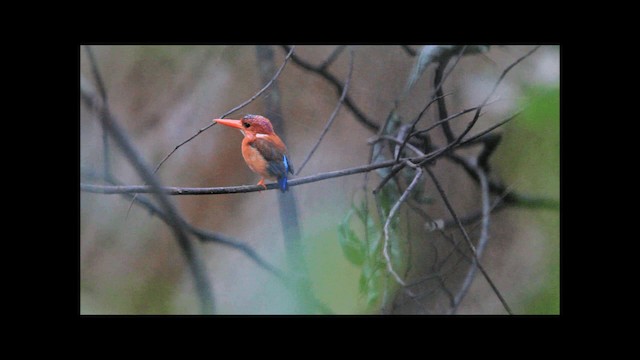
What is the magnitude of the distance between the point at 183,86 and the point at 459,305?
55.9 inches

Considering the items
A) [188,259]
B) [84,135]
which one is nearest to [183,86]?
[84,135]

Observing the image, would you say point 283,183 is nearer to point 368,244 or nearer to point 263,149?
point 263,149

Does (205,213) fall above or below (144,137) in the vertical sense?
below

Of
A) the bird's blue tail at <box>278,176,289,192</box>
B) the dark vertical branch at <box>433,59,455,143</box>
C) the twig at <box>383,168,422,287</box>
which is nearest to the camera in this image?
the twig at <box>383,168,422,287</box>

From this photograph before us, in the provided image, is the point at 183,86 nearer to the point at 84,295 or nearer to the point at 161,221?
the point at 161,221

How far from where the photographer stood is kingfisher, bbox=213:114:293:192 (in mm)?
2963

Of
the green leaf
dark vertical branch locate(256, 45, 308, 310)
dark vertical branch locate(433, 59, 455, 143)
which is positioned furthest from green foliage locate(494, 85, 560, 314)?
dark vertical branch locate(256, 45, 308, 310)

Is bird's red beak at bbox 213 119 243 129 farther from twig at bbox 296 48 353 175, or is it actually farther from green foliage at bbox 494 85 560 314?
green foliage at bbox 494 85 560 314

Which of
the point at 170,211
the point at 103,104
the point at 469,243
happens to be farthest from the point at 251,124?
the point at 469,243

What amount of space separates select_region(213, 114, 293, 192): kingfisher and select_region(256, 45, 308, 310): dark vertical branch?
40mm

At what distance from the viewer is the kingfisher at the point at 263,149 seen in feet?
9.72

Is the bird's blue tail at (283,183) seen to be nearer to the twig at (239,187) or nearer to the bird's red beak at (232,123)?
the twig at (239,187)

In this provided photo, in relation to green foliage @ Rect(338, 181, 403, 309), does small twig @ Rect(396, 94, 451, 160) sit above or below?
above
